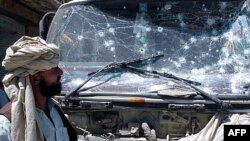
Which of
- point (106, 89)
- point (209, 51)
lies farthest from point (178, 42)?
point (106, 89)

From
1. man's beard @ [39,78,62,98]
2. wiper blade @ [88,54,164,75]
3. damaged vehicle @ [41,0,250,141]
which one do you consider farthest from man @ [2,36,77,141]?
wiper blade @ [88,54,164,75]

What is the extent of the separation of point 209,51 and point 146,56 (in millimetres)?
509

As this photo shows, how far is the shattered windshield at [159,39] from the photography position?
3820 mm

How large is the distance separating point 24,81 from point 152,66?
4.80 feet

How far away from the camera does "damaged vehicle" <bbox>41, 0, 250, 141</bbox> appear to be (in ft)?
11.5

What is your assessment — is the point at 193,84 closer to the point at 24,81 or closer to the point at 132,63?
the point at 132,63

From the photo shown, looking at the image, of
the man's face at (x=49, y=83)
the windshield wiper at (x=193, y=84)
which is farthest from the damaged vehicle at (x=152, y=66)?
the man's face at (x=49, y=83)

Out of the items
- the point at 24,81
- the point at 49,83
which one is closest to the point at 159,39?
the point at 49,83

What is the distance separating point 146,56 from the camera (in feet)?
13.1

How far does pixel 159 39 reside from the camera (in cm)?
414

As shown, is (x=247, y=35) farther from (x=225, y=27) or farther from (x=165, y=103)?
(x=165, y=103)

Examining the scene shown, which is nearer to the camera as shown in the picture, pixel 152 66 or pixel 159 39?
pixel 152 66

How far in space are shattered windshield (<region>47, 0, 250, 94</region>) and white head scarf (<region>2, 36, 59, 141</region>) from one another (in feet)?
3.54

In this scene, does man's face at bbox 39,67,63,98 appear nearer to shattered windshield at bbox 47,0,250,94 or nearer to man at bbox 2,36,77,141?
man at bbox 2,36,77,141
